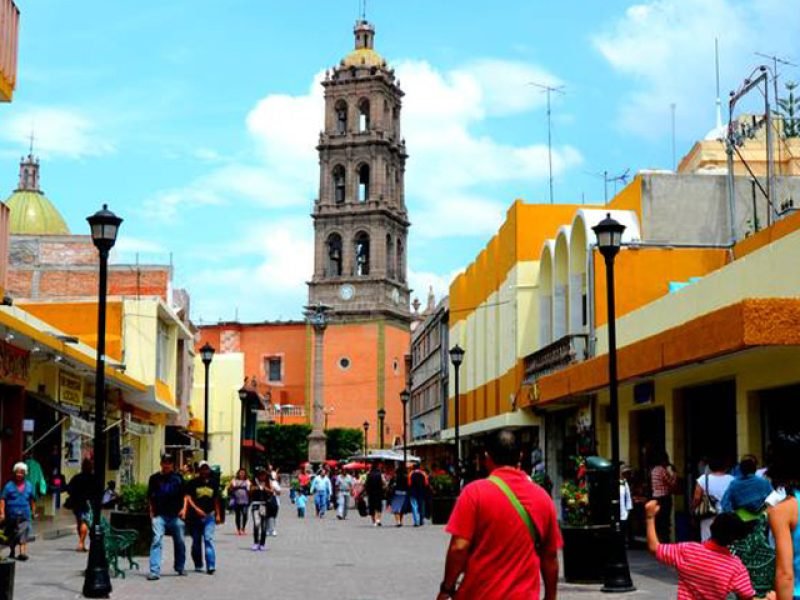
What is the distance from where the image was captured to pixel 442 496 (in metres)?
32.8

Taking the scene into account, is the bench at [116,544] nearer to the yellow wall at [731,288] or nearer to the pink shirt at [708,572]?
the yellow wall at [731,288]

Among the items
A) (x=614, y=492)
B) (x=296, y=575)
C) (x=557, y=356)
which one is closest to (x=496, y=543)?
(x=614, y=492)

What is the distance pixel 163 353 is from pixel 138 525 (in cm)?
2093

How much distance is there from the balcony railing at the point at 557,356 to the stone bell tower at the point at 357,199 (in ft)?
207

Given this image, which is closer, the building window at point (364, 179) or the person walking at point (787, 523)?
the person walking at point (787, 523)

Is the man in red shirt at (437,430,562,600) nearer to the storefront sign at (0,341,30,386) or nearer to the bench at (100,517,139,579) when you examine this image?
the bench at (100,517,139,579)

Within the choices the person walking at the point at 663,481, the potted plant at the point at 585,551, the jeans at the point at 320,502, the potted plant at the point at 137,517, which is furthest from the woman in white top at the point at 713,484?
the jeans at the point at 320,502

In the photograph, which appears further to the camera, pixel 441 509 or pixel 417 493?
pixel 441 509

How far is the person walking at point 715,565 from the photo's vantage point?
624 cm

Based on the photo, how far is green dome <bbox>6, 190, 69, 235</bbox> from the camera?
227 ft

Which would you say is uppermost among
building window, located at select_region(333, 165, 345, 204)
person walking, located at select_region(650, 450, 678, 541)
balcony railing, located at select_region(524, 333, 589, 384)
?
building window, located at select_region(333, 165, 345, 204)

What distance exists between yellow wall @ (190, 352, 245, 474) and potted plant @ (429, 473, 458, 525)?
2635cm

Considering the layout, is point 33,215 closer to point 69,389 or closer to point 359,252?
point 359,252

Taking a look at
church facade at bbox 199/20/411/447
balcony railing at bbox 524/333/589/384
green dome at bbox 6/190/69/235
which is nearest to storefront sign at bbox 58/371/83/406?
balcony railing at bbox 524/333/589/384
